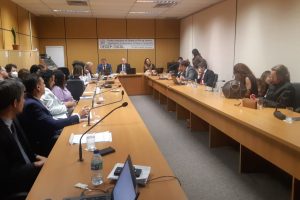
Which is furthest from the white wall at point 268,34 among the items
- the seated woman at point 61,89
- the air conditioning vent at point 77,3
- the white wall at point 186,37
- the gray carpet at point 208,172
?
the air conditioning vent at point 77,3

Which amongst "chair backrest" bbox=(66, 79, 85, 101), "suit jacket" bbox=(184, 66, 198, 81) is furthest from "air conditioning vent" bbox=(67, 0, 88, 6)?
"suit jacket" bbox=(184, 66, 198, 81)

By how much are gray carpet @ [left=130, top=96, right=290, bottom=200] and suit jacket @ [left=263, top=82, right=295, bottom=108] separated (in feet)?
2.84

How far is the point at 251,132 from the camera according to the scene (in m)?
2.86

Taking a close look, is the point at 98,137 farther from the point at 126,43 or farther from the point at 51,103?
the point at 126,43

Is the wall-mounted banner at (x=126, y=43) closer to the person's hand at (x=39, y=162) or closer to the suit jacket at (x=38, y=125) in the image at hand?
the suit jacket at (x=38, y=125)

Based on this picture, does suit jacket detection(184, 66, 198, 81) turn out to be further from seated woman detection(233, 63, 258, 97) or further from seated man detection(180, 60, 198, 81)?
seated woman detection(233, 63, 258, 97)

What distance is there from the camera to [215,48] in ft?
26.3

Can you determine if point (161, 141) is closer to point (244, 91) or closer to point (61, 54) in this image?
point (244, 91)

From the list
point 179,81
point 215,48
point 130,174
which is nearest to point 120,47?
point 215,48

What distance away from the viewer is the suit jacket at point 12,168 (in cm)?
180

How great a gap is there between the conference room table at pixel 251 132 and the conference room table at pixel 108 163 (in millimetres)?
1048

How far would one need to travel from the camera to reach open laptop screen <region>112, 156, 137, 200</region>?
3.95 feet

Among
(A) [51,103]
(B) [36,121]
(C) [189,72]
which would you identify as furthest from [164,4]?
(B) [36,121]

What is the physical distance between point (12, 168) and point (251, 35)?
5630 mm
